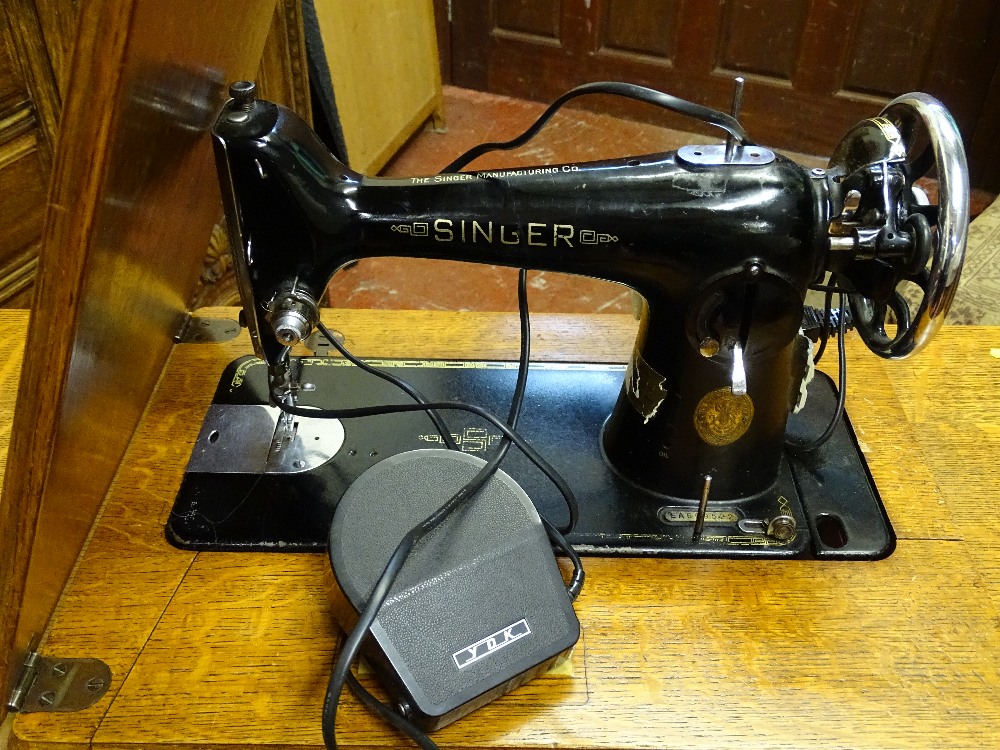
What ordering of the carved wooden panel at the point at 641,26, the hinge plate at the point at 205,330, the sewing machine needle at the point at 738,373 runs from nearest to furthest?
the sewing machine needle at the point at 738,373, the hinge plate at the point at 205,330, the carved wooden panel at the point at 641,26

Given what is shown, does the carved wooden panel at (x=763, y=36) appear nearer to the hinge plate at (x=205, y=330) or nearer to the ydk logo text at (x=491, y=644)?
the hinge plate at (x=205, y=330)

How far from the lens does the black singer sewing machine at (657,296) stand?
672 mm

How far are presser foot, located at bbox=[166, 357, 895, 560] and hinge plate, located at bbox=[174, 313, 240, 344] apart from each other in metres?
0.08

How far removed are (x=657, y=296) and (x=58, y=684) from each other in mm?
594

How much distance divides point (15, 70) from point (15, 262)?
34cm

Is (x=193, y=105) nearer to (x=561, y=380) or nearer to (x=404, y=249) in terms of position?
(x=404, y=249)

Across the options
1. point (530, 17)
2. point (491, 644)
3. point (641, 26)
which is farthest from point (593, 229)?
point (530, 17)

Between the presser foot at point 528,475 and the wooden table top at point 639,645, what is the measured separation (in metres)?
0.02

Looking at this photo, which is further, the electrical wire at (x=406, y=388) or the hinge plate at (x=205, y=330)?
the hinge plate at (x=205, y=330)

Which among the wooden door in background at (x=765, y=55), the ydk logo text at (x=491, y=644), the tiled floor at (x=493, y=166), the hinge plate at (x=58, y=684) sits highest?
the ydk logo text at (x=491, y=644)

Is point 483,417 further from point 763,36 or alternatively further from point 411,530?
point 763,36

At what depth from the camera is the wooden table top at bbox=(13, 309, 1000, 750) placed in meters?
0.66

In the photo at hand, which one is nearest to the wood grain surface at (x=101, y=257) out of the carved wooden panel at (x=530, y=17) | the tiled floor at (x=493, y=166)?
the tiled floor at (x=493, y=166)

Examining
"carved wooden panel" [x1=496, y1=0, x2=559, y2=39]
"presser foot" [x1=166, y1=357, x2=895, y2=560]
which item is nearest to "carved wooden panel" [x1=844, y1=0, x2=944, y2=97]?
"carved wooden panel" [x1=496, y1=0, x2=559, y2=39]
